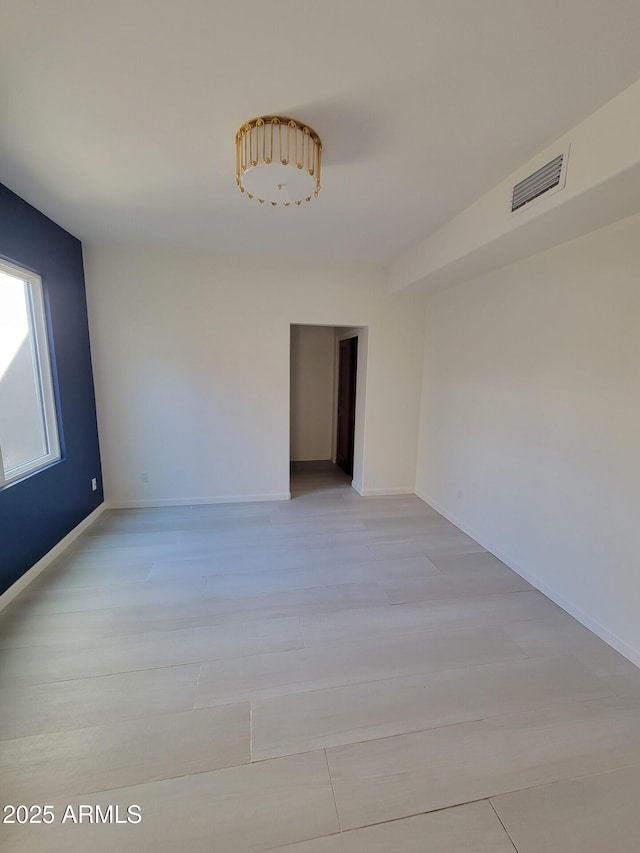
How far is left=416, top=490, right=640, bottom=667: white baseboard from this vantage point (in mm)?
1938

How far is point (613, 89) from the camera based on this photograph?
1.43 meters

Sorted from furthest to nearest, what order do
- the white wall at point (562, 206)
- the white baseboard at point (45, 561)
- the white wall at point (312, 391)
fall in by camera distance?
the white wall at point (312, 391)
the white baseboard at point (45, 561)
the white wall at point (562, 206)

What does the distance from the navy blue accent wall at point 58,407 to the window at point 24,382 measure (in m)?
0.06

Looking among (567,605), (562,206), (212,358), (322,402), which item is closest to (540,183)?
(562,206)

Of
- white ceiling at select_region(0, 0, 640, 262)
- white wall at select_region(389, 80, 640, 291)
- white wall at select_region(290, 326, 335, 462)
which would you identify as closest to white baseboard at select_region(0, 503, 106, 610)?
white ceiling at select_region(0, 0, 640, 262)

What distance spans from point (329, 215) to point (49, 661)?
3.31m

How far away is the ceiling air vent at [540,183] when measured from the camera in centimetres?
174

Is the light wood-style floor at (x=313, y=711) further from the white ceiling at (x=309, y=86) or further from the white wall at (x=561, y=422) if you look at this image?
the white ceiling at (x=309, y=86)

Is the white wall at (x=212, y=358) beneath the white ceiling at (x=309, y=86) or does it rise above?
beneath

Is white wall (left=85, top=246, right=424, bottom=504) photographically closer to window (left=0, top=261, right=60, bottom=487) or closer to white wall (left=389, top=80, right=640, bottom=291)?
window (left=0, top=261, right=60, bottom=487)

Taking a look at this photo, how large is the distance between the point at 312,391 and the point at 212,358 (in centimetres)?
226

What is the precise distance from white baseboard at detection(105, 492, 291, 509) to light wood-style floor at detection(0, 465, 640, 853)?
3.55 feet

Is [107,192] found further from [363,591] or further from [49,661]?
[363,591]

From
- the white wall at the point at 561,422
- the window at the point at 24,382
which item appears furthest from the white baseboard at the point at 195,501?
the white wall at the point at 561,422
